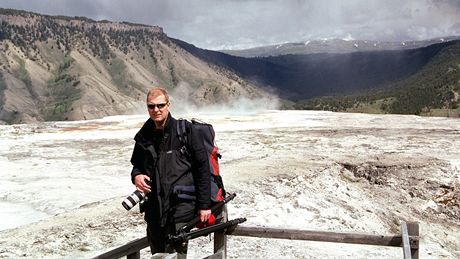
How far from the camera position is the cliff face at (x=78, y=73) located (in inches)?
4929

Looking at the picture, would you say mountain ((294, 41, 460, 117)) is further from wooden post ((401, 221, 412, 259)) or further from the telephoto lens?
the telephoto lens

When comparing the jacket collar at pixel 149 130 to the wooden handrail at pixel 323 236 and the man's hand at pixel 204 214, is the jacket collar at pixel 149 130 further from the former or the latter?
the wooden handrail at pixel 323 236

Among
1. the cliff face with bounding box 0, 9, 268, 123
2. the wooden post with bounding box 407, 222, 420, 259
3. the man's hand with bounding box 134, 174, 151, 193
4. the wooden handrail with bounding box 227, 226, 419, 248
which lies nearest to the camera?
the man's hand with bounding box 134, 174, 151, 193

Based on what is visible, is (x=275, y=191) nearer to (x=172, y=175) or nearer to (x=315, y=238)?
(x=315, y=238)

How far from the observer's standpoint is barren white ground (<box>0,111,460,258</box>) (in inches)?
313

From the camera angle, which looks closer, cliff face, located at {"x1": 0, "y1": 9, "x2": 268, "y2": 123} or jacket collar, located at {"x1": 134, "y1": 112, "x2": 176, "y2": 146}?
jacket collar, located at {"x1": 134, "y1": 112, "x2": 176, "y2": 146}

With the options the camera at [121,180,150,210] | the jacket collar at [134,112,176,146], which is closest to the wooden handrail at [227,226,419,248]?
the camera at [121,180,150,210]

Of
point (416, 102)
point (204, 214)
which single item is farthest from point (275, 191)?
point (416, 102)

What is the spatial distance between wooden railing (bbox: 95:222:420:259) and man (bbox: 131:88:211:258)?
1.29ft

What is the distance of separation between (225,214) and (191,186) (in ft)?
2.51

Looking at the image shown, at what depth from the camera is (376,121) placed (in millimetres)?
26828

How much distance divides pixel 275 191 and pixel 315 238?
5.62m

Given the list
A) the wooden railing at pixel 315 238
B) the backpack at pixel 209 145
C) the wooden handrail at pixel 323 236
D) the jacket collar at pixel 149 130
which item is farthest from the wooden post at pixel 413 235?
the jacket collar at pixel 149 130

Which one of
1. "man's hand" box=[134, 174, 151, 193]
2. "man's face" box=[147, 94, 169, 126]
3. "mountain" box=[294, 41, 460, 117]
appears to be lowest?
"mountain" box=[294, 41, 460, 117]
